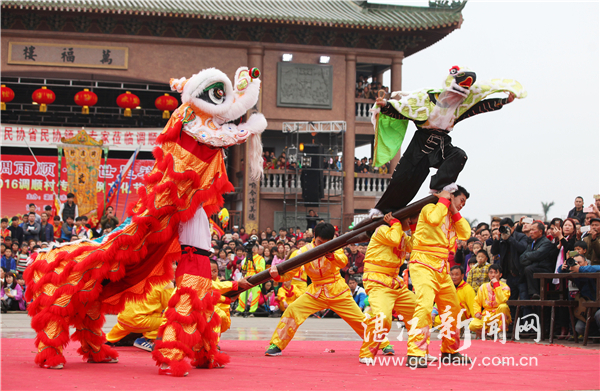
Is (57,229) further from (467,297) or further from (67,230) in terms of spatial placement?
(467,297)

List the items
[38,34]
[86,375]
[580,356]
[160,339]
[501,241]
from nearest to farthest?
[86,375] < [160,339] < [580,356] < [501,241] < [38,34]

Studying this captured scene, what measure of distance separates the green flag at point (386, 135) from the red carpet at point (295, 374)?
1607 mm

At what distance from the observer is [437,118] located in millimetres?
4770

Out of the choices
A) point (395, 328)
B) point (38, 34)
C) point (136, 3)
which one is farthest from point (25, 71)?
point (395, 328)

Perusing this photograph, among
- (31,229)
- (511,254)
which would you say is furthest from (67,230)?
(511,254)

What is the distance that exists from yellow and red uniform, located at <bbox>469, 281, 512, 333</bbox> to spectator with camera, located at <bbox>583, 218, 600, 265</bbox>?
101 centimetres

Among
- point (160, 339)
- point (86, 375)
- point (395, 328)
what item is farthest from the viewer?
point (395, 328)

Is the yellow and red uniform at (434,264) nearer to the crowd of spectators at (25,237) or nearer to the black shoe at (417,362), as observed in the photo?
Result: the black shoe at (417,362)

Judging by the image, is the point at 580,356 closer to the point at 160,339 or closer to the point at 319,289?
the point at 319,289

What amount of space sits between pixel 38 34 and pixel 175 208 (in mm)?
14671

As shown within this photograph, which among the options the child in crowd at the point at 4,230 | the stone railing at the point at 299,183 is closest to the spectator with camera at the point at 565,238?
the child in crowd at the point at 4,230

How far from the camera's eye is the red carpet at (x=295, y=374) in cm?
341

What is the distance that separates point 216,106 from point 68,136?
1346 centimetres

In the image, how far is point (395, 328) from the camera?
28.2 feet
